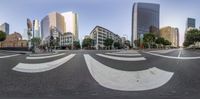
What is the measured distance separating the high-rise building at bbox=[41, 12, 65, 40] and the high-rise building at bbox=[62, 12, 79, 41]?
129 mm

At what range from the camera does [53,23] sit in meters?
7.52

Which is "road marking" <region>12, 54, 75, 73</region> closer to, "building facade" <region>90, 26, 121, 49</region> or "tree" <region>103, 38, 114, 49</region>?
"building facade" <region>90, 26, 121, 49</region>

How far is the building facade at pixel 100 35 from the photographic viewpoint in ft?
28.3

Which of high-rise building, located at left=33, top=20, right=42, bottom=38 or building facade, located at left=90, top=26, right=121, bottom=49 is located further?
building facade, located at left=90, top=26, right=121, bottom=49

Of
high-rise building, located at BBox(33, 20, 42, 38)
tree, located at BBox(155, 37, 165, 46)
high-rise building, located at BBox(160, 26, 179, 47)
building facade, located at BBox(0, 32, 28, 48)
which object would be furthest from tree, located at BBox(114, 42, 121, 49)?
building facade, located at BBox(0, 32, 28, 48)

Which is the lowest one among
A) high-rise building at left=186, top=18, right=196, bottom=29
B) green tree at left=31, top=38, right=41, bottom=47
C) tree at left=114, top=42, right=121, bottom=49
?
tree at left=114, top=42, right=121, bottom=49

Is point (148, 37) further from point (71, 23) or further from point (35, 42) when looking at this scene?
point (35, 42)

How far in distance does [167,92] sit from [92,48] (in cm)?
430

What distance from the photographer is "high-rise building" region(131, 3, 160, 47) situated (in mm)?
7832

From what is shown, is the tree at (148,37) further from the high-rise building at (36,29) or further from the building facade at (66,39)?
the high-rise building at (36,29)

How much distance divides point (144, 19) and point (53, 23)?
3.09m

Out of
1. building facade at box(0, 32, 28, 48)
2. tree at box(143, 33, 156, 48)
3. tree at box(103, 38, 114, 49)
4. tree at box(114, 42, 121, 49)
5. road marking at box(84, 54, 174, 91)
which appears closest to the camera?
road marking at box(84, 54, 174, 91)

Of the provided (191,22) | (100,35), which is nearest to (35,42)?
(100,35)

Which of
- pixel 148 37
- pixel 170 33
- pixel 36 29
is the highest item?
pixel 36 29
